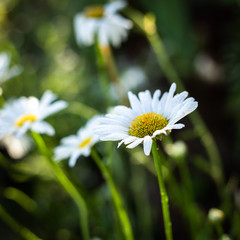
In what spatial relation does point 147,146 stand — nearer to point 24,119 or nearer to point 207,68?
point 24,119

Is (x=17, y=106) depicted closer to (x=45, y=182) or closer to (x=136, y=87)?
(x=45, y=182)

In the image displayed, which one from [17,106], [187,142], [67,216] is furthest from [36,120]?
[187,142]

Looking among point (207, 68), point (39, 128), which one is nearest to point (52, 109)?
point (39, 128)

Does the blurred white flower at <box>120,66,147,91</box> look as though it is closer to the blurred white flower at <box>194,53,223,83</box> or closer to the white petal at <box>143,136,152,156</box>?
the blurred white flower at <box>194,53,223,83</box>

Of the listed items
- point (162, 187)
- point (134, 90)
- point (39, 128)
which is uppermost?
point (134, 90)

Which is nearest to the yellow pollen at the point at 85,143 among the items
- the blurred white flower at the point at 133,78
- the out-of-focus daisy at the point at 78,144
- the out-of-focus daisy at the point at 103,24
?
the out-of-focus daisy at the point at 78,144

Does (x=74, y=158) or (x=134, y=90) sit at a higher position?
(x=134, y=90)

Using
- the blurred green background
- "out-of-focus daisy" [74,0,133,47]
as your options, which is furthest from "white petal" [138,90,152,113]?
"out-of-focus daisy" [74,0,133,47]

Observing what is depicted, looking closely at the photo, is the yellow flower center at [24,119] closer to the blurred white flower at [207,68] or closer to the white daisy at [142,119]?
the white daisy at [142,119]
